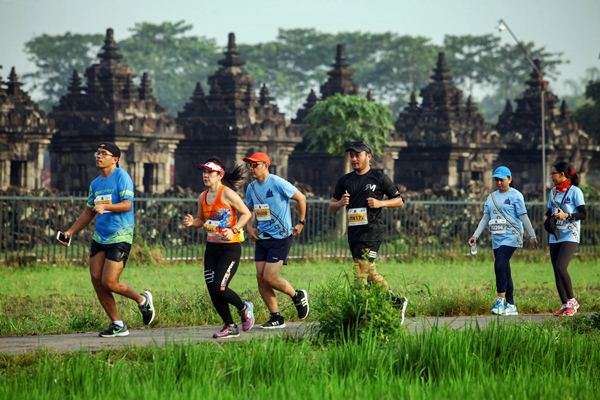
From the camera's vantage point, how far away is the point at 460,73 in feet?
368

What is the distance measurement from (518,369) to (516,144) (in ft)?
137

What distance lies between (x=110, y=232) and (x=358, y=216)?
2645 mm

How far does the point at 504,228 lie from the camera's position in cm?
1752

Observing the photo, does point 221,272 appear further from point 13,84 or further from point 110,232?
point 13,84

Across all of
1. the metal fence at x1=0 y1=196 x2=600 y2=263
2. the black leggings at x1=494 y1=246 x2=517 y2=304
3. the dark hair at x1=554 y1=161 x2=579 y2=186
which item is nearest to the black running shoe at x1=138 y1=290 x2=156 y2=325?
the black leggings at x1=494 y1=246 x2=517 y2=304

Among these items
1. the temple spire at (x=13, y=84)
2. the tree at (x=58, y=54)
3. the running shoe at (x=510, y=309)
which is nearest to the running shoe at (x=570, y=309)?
the running shoe at (x=510, y=309)

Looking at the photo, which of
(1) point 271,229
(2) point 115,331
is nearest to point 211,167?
(1) point 271,229

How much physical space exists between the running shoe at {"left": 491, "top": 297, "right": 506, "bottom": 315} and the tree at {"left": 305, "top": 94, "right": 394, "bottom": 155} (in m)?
24.8

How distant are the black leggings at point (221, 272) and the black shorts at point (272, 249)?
31.5 inches

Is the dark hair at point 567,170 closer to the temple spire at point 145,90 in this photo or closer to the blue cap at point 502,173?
the blue cap at point 502,173

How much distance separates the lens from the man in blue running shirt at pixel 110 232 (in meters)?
14.5

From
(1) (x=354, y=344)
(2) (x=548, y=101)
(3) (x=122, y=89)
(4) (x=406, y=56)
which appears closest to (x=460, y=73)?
(4) (x=406, y=56)

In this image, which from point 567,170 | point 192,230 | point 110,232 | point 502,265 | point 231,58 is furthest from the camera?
point 231,58

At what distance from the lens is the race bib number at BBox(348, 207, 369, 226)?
50.8 feet
